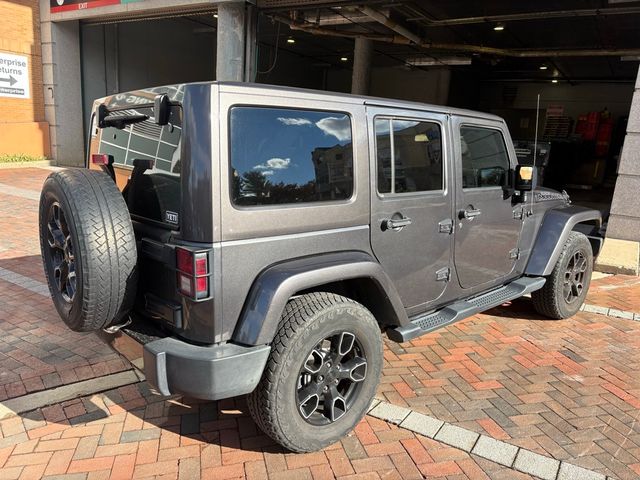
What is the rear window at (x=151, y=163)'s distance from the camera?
2363mm

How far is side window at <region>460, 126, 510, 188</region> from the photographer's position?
356 centimetres

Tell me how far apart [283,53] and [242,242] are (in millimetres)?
20516

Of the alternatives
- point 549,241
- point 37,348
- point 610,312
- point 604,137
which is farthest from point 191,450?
point 604,137

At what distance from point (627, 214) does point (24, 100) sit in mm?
15559

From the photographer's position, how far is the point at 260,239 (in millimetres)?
2396

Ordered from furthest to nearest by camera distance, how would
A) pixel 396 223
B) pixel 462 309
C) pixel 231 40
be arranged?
pixel 231 40 < pixel 462 309 < pixel 396 223

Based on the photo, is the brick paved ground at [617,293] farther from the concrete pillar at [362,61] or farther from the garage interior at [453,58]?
the concrete pillar at [362,61]

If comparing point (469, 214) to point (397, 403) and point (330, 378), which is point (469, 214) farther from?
point (330, 378)

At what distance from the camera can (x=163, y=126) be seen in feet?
7.97

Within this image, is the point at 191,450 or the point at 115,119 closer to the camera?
the point at 191,450

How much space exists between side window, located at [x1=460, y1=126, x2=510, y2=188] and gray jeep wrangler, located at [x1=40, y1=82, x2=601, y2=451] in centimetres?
23

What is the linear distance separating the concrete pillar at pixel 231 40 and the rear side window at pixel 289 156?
8.33 m

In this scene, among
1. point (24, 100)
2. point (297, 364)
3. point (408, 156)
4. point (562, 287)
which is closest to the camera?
point (297, 364)

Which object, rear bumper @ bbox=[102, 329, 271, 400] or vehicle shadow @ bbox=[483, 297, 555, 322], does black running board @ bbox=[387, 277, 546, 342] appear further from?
rear bumper @ bbox=[102, 329, 271, 400]
